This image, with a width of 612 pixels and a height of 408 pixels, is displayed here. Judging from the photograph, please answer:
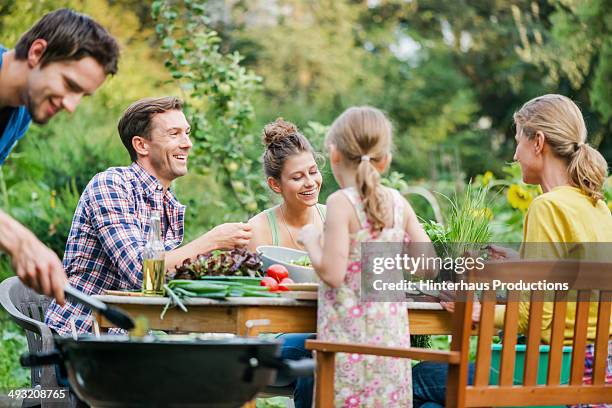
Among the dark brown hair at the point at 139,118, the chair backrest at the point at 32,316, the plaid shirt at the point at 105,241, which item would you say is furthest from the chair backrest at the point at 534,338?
the dark brown hair at the point at 139,118

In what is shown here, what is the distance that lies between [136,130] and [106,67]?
3.92ft

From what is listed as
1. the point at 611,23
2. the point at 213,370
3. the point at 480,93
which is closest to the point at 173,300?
the point at 213,370

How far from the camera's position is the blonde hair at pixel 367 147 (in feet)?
9.42

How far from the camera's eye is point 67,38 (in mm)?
2633

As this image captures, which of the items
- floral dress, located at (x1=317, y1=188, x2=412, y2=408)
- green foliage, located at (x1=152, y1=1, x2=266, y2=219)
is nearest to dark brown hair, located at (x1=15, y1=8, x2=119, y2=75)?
floral dress, located at (x1=317, y1=188, x2=412, y2=408)

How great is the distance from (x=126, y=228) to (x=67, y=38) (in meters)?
1.05

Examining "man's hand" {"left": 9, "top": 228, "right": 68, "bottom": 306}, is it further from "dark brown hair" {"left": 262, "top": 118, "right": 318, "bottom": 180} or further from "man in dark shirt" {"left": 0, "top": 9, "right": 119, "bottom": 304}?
"dark brown hair" {"left": 262, "top": 118, "right": 318, "bottom": 180}

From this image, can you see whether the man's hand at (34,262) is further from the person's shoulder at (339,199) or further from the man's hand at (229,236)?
the man's hand at (229,236)

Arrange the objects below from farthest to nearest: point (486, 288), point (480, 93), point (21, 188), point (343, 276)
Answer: point (480, 93) < point (21, 188) < point (343, 276) < point (486, 288)

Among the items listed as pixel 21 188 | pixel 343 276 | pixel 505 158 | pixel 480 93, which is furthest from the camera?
pixel 480 93

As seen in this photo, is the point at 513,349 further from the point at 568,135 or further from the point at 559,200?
the point at 568,135

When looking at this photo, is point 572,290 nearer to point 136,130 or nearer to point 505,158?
point 136,130

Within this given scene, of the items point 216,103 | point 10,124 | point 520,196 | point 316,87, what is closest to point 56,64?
point 10,124

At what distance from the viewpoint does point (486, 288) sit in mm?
2650
